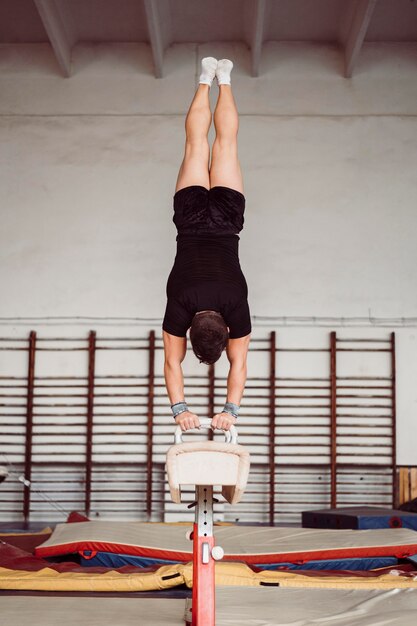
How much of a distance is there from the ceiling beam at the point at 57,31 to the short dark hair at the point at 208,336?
5785mm

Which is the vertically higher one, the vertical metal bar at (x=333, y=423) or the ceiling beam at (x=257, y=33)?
the ceiling beam at (x=257, y=33)

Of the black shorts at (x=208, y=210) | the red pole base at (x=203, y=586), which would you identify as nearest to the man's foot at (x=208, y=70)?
the black shorts at (x=208, y=210)

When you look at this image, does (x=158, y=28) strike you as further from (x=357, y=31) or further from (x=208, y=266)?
(x=208, y=266)

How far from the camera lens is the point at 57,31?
8.45 meters

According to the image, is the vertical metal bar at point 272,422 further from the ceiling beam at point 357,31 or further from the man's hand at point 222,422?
the man's hand at point 222,422

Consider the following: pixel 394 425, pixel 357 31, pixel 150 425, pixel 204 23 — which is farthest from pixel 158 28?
pixel 394 425

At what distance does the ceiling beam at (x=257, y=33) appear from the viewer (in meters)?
7.98

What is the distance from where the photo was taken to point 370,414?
8211 mm

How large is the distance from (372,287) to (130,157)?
3.30 meters

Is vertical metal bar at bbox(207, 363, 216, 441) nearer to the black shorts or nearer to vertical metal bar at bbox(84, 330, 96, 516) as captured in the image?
vertical metal bar at bbox(84, 330, 96, 516)

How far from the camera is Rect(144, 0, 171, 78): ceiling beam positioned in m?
8.02

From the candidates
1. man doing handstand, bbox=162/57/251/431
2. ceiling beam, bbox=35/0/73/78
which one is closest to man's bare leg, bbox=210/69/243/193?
man doing handstand, bbox=162/57/251/431

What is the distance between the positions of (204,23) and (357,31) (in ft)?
6.06

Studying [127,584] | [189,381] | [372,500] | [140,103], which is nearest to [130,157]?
[140,103]
